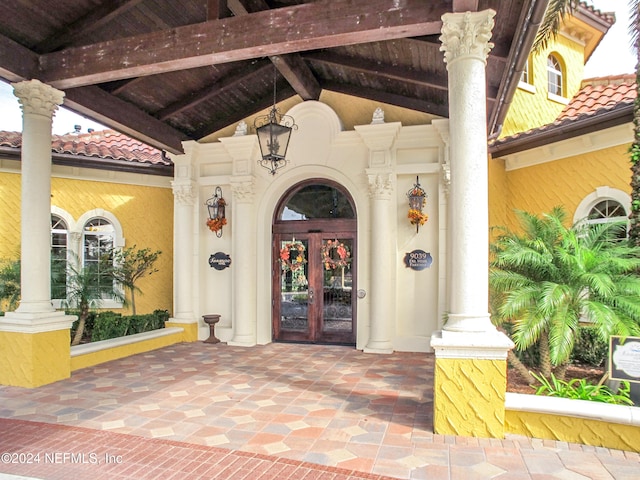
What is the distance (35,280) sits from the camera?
617 cm

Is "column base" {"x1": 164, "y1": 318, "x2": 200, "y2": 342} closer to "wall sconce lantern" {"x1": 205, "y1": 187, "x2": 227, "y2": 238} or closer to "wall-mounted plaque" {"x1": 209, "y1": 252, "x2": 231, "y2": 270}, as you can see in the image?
"wall-mounted plaque" {"x1": 209, "y1": 252, "x2": 231, "y2": 270}

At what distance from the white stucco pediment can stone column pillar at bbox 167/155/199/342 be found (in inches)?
91.3

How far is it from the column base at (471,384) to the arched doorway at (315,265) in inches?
176

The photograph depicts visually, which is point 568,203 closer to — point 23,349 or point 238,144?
point 238,144

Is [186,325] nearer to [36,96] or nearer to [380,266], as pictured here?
[380,266]

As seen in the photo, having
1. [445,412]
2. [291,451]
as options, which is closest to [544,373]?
[445,412]

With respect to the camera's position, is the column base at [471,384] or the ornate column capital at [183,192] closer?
the column base at [471,384]

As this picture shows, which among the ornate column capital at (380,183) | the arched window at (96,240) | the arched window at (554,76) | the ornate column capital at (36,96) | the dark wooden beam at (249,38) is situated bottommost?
the arched window at (96,240)

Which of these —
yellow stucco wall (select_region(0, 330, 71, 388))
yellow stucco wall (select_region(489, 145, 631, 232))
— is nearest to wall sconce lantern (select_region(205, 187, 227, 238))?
yellow stucco wall (select_region(0, 330, 71, 388))

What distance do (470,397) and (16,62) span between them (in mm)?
6855

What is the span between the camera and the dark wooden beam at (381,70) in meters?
7.18

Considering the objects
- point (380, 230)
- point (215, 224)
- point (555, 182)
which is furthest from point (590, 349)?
point (215, 224)

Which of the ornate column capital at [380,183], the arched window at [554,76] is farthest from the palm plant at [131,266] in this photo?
the arched window at [554,76]

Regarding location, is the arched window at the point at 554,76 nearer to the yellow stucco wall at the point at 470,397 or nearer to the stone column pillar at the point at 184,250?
the stone column pillar at the point at 184,250
